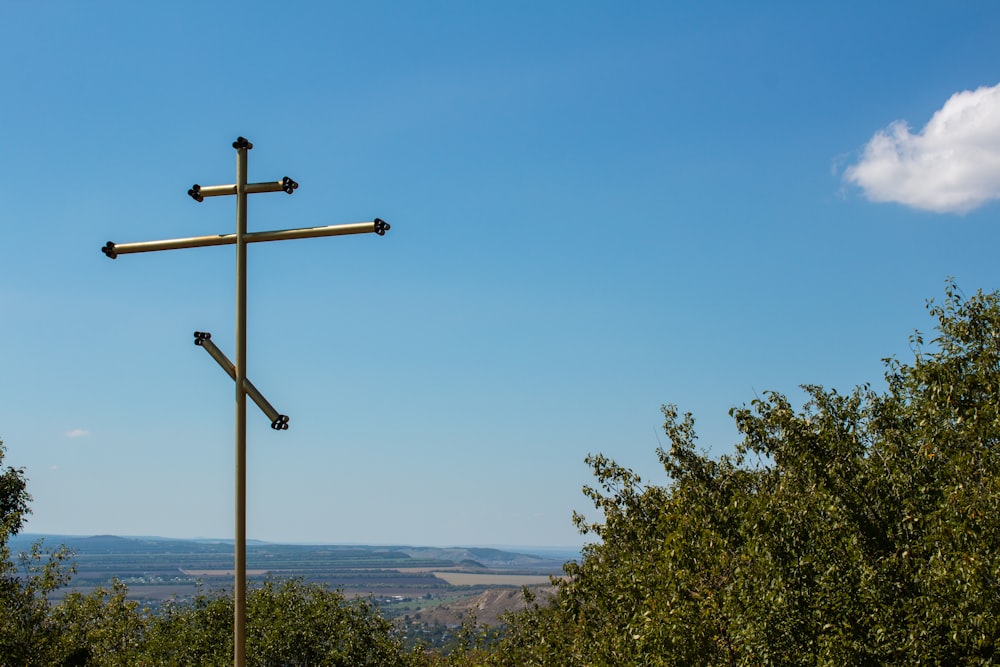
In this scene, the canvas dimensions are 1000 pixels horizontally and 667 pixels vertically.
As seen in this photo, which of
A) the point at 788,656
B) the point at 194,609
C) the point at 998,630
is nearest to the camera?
the point at 998,630

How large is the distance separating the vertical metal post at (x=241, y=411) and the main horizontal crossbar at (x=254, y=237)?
126mm

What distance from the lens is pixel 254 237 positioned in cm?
766

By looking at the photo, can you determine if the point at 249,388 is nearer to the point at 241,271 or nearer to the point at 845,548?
the point at 241,271

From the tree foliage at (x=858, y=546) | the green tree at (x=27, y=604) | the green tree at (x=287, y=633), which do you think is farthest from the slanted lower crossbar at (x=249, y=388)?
the green tree at (x=287, y=633)

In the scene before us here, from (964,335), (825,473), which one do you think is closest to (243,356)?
(825,473)

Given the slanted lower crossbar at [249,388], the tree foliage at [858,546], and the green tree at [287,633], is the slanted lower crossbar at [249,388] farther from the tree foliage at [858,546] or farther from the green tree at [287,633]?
the green tree at [287,633]

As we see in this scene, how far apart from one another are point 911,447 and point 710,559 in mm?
3290

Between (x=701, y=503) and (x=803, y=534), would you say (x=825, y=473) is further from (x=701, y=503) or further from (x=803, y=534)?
(x=701, y=503)

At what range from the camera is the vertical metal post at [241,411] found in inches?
283

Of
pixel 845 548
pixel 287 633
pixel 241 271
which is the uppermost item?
pixel 241 271

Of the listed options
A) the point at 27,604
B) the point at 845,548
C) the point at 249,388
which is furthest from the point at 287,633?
the point at 249,388

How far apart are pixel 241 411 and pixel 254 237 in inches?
51.7

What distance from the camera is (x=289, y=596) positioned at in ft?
109

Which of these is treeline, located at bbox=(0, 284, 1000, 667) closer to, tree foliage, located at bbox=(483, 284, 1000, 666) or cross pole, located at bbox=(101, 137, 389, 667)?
tree foliage, located at bbox=(483, 284, 1000, 666)
